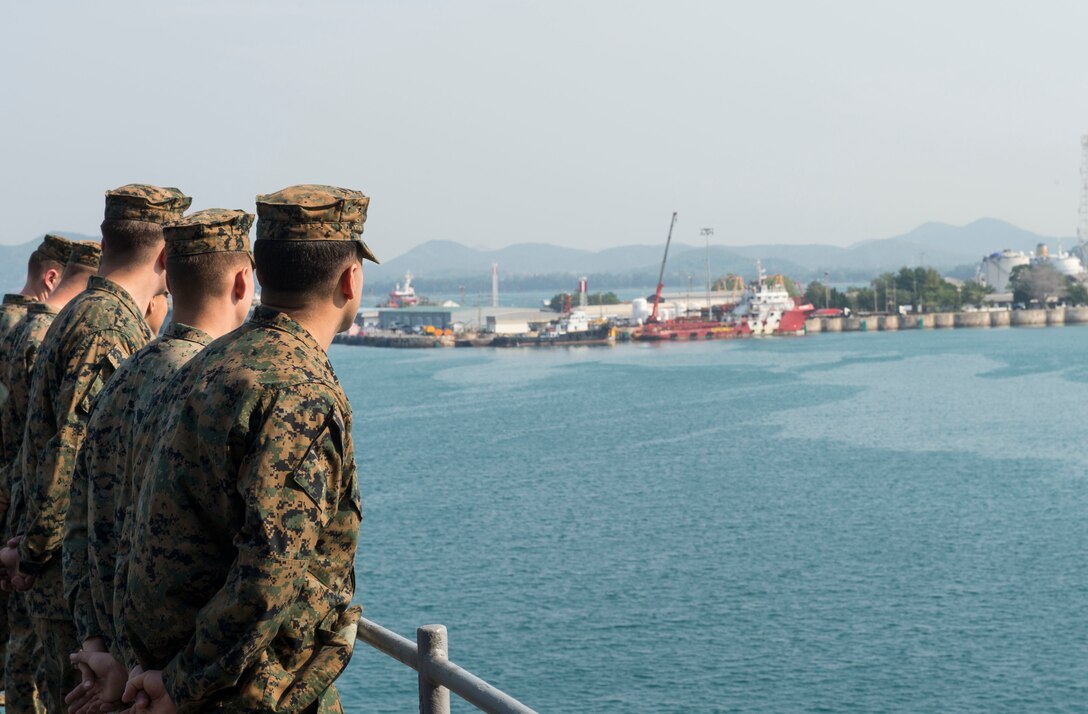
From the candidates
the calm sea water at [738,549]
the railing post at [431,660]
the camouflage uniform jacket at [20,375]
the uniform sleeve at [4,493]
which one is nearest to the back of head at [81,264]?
the camouflage uniform jacket at [20,375]

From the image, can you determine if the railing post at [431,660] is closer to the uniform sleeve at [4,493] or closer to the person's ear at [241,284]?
the person's ear at [241,284]

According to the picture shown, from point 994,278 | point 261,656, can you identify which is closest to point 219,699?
point 261,656

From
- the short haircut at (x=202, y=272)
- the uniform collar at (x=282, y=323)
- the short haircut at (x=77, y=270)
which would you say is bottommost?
the uniform collar at (x=282, y=323)

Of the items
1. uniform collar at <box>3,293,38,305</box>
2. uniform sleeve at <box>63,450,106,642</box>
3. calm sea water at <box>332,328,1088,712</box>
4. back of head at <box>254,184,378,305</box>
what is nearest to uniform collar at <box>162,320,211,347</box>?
uniform sleeve at <box>63,450,106,642</box>

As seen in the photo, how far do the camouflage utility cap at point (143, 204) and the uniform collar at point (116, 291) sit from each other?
0.14m

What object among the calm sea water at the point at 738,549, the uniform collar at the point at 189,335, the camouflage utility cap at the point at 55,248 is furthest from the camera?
the calm sea water at the point at 738,549

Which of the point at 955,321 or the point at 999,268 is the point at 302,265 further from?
the point at 999,268

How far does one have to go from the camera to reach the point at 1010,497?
90.1 ft

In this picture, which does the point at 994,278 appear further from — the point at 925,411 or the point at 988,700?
the point at 988,700

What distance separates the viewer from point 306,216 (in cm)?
179

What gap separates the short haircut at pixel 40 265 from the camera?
4195 millimetres

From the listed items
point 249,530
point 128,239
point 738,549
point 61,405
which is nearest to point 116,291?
point 128,239

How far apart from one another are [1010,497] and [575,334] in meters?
63.7

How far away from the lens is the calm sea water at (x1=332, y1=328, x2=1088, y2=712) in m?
15.4
